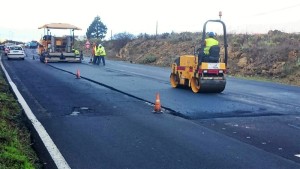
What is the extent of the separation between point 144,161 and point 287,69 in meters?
20.8

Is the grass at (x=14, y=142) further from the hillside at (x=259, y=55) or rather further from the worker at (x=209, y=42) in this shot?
the hillside at (x=259, y=55)

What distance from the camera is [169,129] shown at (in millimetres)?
8250

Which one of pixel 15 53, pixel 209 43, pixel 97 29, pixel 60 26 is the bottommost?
pixel 15 53

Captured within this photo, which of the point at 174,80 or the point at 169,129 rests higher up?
the point at 174,80

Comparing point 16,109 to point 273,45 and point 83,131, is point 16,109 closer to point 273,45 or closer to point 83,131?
point 83,131

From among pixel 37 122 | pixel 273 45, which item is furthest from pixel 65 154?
pixel 273 45

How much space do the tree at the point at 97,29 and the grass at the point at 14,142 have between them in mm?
79672

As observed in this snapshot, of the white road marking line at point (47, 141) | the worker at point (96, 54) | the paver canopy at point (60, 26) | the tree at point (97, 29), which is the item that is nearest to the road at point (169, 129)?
the white road marking line at point (47, 141)

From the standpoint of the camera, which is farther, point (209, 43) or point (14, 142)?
point (209, 43)

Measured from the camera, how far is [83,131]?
7934mm

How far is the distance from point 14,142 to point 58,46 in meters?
29.1

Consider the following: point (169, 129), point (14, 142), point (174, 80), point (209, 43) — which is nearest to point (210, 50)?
point (209, 43)

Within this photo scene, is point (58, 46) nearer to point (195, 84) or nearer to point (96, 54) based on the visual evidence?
point (96, 54)

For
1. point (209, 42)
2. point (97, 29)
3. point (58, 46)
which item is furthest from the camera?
point (97, 29)
